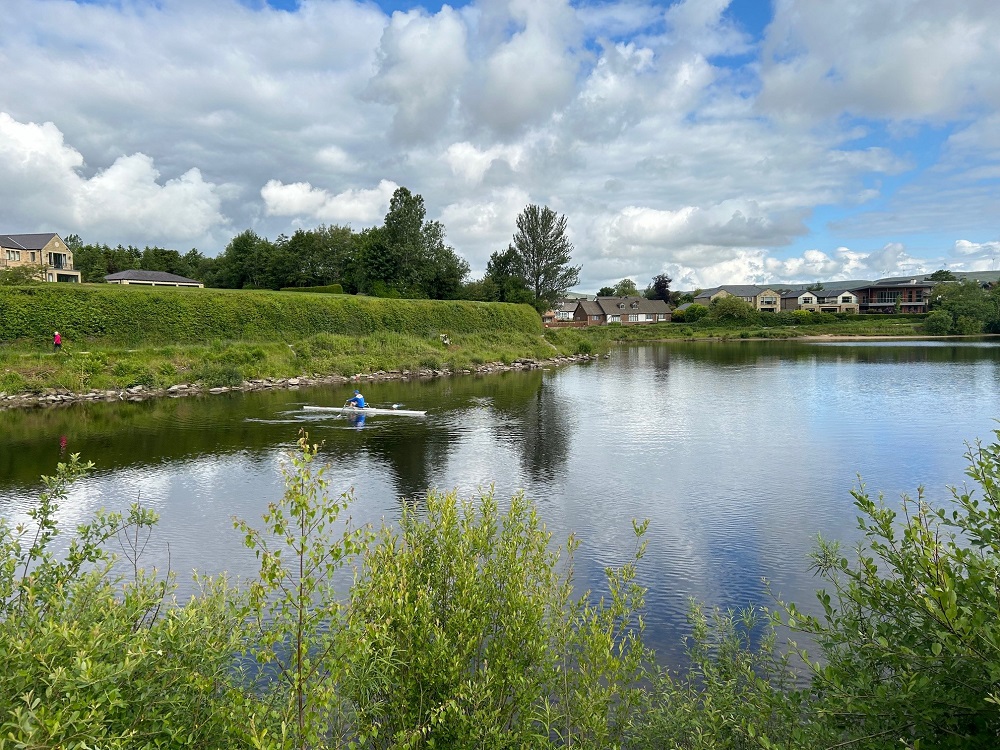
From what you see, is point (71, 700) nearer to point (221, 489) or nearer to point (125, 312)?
point (221, 489)

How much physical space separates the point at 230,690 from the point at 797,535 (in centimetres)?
1326

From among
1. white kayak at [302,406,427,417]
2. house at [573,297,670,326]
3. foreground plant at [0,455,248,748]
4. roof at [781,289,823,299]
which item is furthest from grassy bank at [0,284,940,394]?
roof at [781,289,823,299]

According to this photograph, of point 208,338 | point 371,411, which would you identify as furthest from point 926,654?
point 208,338

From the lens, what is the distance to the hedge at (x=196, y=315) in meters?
39.8

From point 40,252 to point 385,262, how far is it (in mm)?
34572

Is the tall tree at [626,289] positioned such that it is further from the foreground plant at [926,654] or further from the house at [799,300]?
the foreground plant at [926,654]

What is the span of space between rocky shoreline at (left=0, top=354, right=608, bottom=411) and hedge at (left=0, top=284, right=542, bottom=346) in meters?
7.21

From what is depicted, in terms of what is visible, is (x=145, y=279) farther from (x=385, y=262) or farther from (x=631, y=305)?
(x=631, y=305)

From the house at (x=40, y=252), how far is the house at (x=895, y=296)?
12734 cm

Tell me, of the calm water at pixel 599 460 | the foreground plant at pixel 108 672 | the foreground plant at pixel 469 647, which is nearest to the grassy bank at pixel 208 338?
the calm water at pixel 599 460

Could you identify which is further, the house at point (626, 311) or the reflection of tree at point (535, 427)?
the house at point (626, 311)

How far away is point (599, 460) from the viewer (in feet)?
73.2

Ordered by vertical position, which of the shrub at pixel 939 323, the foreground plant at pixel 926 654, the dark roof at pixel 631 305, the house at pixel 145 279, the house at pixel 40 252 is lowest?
the foreground plant at pixel 926 654

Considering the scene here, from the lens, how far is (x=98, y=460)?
21797 mm
